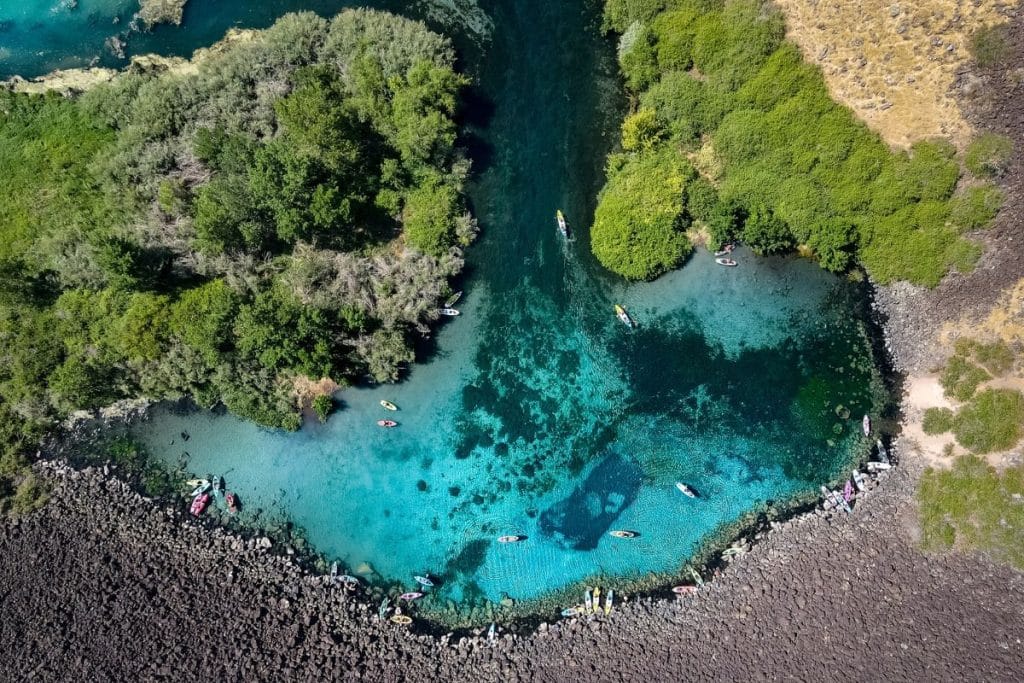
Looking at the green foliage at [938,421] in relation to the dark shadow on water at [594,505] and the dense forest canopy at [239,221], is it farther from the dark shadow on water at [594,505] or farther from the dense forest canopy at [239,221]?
the dense forest canopy at [239,221]

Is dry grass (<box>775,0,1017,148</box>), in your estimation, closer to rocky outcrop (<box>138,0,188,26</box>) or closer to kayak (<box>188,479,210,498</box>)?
rocky outcrop (<box>138,0,188,26</box>)

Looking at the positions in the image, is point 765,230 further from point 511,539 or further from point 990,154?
point 511,539

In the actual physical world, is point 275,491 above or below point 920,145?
below

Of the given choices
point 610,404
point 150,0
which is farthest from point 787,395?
point 150,0

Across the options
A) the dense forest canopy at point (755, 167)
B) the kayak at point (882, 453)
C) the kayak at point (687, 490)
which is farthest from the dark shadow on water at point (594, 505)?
the kayak at point (882, 453)

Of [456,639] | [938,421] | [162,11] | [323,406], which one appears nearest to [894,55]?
[938,421]

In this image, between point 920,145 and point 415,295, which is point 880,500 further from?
point 415,295
